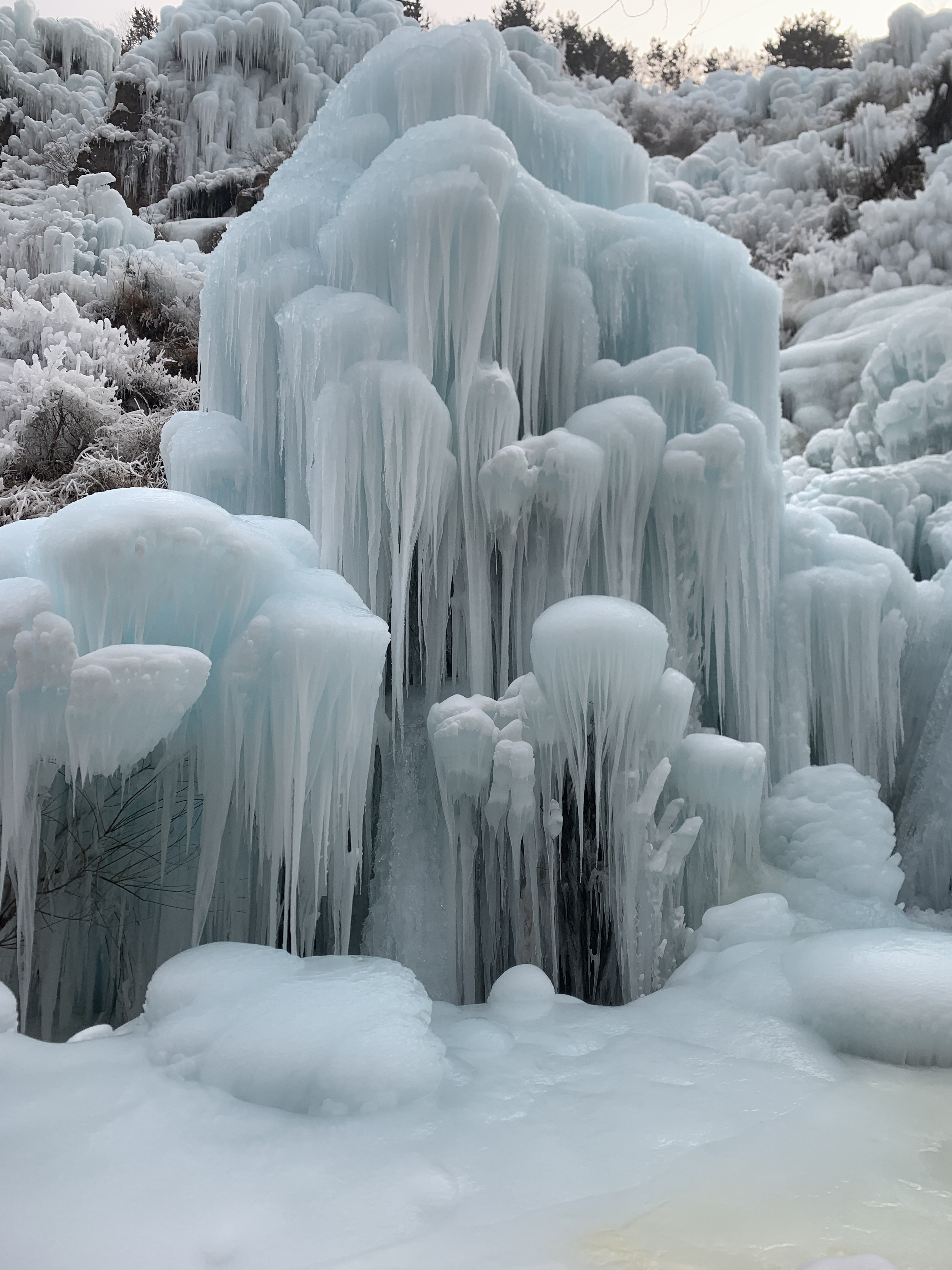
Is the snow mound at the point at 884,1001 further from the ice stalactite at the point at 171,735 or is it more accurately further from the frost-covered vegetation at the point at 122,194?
the frost-covered vegetation at the point at 122,194

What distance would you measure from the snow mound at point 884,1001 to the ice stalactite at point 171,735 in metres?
2.08

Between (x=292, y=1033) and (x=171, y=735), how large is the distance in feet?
4.51

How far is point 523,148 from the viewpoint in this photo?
6.11m

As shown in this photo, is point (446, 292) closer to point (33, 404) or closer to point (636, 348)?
point (636, 348)

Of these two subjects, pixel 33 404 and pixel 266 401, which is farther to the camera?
pixel 33 404

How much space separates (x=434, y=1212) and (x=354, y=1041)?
27.2 inches

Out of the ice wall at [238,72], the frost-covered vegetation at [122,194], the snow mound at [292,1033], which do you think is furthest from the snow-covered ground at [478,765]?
the ice wall at [238,72]

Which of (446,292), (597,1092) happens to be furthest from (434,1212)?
(446,292)

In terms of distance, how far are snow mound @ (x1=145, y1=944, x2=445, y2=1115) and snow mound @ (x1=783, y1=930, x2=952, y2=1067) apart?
157 centimetres

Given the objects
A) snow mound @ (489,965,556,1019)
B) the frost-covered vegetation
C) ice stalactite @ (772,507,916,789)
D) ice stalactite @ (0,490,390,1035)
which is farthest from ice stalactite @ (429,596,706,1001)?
the frost-covered vegetation

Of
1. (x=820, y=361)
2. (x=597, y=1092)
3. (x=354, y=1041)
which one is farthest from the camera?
(x=820, y=361)

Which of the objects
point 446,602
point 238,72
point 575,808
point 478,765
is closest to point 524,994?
point 478,765

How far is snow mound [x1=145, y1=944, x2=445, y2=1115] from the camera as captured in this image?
2.70 m

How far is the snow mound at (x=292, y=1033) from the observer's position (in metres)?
2.70
